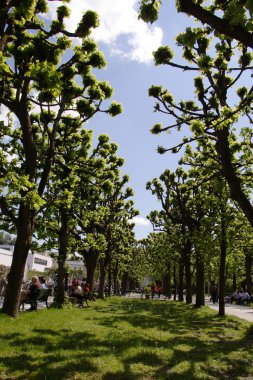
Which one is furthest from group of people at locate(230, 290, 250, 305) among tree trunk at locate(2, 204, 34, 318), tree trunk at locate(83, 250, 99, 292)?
tree trunk at locate(2, 204, 34, 318)

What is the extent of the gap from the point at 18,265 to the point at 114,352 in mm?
5333

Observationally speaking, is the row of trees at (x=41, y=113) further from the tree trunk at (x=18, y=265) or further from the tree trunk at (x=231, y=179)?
the tree trunk at (x=231, y=179)

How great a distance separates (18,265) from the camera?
1322cm

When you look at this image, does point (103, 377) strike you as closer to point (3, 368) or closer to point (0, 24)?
point (3, 368)

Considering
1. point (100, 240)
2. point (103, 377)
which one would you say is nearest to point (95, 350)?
point (103, 377)

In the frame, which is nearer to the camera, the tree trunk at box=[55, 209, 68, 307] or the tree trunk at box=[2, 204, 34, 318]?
the tree trunk at box=[2, 204, 34, 318]

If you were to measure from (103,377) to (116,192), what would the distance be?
26209 millimetres

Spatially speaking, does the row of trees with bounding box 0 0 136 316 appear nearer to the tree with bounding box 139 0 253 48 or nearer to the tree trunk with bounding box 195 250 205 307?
the tree with bounding box 139 0 253 48

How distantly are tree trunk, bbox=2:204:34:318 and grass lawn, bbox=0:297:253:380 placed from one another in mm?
524

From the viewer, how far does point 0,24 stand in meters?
9.20

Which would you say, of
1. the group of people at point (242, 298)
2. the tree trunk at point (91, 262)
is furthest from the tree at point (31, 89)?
the group of people at point (242, 298)

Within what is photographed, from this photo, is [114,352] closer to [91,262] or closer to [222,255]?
[222,255]

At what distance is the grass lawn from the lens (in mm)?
7453

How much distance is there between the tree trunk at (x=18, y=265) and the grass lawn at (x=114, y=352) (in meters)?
0.52
